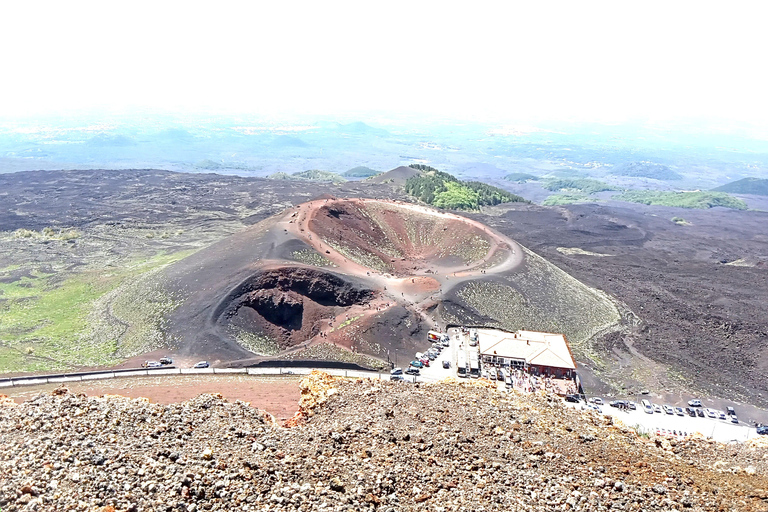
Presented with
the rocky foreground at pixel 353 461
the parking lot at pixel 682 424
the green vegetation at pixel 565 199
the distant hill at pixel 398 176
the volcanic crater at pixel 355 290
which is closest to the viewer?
the rocky foreground at pixel 353 461

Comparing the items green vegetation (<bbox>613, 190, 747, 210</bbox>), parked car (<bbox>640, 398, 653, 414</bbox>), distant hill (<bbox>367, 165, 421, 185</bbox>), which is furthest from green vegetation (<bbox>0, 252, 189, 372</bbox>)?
green vegetation (<bbox>613, 190, 747, 210</bbox>)

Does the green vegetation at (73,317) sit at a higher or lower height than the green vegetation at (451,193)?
lower

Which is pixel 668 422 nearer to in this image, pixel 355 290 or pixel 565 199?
pixel 355 290

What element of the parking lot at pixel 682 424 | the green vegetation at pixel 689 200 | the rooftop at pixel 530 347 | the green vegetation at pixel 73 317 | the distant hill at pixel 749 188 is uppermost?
the distant hill at pixel 749 188

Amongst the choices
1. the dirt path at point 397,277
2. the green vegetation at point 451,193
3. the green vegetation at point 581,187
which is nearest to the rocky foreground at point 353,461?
the dirt path at point 397,277

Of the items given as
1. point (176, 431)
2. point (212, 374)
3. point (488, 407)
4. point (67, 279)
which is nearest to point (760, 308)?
point (488, 407)

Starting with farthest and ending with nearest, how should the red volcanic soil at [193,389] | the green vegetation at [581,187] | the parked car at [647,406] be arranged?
the green vegetation at [581,187] < the parked car at [647,406] < the red volcanic soil at [193,389]

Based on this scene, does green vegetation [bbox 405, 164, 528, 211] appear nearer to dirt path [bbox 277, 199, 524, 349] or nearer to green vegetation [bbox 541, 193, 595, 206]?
green vegetation [bbox 541, 193, 595, 206]

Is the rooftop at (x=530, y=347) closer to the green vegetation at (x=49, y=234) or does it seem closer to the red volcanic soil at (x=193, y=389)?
the red volcanic soil at (x=193, y=389)
